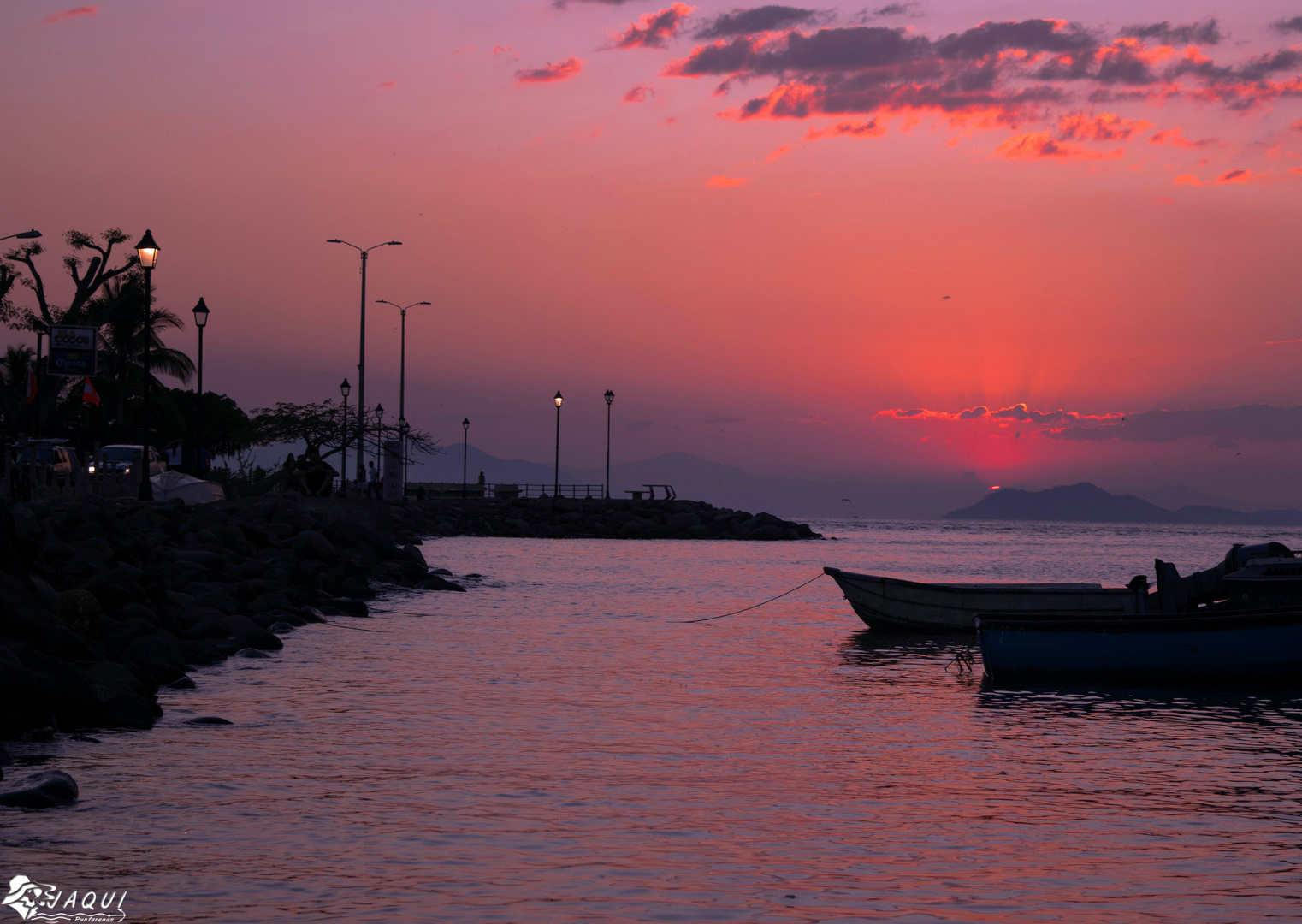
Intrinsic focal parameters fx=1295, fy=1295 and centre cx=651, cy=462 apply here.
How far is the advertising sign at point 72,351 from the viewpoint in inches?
1737

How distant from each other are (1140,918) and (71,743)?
1105cm

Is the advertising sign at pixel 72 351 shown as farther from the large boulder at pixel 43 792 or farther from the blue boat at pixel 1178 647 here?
the large boulder at pixel 43 792

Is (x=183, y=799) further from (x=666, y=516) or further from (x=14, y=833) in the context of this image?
(x=666, y=516)

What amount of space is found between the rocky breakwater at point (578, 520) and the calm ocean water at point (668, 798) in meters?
65.2

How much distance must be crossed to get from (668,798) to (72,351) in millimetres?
38655

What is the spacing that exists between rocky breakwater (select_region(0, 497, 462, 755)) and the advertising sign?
801cm

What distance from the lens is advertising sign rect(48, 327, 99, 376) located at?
44.1 m

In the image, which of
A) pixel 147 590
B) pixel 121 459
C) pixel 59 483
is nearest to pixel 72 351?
pixel 59 483

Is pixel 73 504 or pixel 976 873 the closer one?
pixel 976 873

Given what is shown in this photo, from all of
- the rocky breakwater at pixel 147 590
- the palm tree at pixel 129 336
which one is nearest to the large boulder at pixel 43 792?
the rocky breakwater at pixel 147 590

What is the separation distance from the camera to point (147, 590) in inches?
894

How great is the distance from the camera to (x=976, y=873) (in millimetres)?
9664

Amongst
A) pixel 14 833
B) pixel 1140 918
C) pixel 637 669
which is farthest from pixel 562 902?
pixel 637 669

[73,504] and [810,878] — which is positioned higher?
[73,504]
